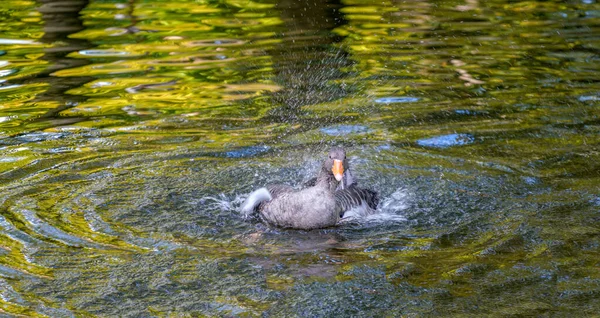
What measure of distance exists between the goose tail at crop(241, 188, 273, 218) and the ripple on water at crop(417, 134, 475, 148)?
7.96 ft

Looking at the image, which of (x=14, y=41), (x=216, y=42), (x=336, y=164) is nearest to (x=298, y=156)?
(x=336, y=164)

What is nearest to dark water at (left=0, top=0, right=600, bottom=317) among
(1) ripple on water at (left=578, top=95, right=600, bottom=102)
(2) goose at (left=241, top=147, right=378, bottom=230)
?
(1) ripple on water at (left=578, top=95, right=600, bottom=102)

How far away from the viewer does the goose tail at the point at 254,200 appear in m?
7.43

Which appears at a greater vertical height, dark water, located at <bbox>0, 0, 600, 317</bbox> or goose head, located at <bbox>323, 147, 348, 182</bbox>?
goose head, located at <bbox>323, 147, 348, 182</bbox>

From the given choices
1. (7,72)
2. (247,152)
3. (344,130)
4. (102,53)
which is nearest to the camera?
(247,152)

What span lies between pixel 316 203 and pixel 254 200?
2.21ft

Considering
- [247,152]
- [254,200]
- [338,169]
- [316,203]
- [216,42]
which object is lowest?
[216,42]

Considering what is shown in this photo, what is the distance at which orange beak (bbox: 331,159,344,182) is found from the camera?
7050 millimetres

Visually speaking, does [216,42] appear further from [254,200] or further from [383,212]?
[383,212]

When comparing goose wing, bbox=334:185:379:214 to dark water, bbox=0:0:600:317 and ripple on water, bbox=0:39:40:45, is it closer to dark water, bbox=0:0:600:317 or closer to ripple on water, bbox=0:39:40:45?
dark water, bbox=0:0:600:317

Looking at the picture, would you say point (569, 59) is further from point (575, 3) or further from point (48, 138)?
point (48, 138)

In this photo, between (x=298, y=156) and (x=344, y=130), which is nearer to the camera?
(x=298, y=156)

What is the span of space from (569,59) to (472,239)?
262 inches

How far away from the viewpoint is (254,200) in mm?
7457
